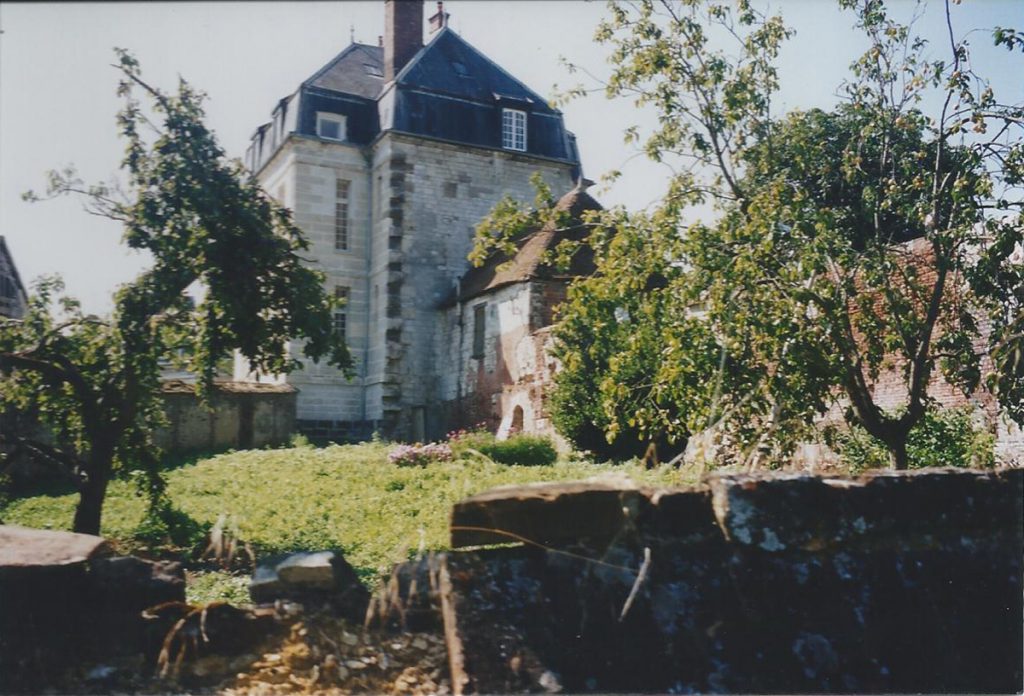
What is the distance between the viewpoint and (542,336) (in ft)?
65.8

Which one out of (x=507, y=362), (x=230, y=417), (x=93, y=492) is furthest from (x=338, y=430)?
(x=93, y=492)

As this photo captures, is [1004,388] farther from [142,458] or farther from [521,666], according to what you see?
[142,458]

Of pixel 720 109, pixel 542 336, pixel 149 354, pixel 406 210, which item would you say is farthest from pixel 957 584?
pixel 406 210

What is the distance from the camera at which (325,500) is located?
36.8 ft

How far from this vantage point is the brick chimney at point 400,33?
26625 mm

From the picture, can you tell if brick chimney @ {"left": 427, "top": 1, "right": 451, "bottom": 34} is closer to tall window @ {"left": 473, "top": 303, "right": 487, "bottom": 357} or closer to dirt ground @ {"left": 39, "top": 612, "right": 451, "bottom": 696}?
tall window @ {"left": 473, "top": 303, "right": 487, "bottom": 357}

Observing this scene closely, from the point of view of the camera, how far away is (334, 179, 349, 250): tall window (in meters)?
25.9

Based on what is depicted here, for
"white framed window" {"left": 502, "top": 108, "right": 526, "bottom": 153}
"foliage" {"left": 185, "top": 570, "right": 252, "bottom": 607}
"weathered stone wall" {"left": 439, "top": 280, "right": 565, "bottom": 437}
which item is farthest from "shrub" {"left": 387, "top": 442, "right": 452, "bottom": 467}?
"white framed window" {"left": 502, "top": 108, "right": 526, "bottom": 153}

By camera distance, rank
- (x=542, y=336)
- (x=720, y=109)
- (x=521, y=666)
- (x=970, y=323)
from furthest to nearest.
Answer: (x=542, y=336), (x=720, y=109), (x=970, y=323), (x=521, y=666)

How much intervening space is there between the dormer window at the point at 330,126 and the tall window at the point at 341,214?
142 centimetres

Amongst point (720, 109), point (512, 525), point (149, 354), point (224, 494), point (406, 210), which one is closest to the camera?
point (512, 525)

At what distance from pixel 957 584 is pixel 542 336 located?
660 inches

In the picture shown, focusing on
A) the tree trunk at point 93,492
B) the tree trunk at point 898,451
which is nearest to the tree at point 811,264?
the tree trunk at point 898,451

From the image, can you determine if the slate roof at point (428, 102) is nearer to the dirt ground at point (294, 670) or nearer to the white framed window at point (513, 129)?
the white framed window at point (513, 129)
